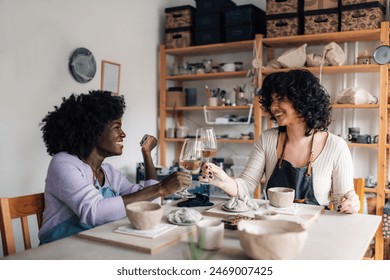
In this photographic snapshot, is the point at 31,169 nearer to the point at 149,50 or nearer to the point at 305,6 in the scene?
the point at 149,50

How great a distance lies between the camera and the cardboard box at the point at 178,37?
369 cm

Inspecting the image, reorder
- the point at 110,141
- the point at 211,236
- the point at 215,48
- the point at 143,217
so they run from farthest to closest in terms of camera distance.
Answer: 1. the point at 215,48
2. the point at 110,141
3. the point at 143,217
4. the point at 211,236

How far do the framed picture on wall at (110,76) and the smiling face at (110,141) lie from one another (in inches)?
59.6

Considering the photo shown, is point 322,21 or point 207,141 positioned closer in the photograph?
point 207,141

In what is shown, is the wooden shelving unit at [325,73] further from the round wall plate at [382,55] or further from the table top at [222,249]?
the table top at [222,249]

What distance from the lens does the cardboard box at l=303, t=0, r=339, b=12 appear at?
3.08m

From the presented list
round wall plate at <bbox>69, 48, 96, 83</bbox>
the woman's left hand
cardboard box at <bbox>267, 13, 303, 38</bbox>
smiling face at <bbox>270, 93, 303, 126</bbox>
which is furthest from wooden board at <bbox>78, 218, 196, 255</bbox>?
cardboard box at <bbox>267, 13, 303, 38</bbox>

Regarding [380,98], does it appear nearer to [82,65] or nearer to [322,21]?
[322,21]

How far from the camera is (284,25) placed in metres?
3.27

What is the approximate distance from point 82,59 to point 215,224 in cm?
218

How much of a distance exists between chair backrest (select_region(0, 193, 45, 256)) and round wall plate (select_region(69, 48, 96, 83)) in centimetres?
154

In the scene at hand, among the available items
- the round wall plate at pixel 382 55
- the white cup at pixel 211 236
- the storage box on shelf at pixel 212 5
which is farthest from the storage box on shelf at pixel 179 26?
the white cup at pixel 211 236

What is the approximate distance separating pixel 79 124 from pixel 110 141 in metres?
0.14

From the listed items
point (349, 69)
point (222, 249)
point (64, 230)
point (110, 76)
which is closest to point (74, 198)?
point (64, 230)
